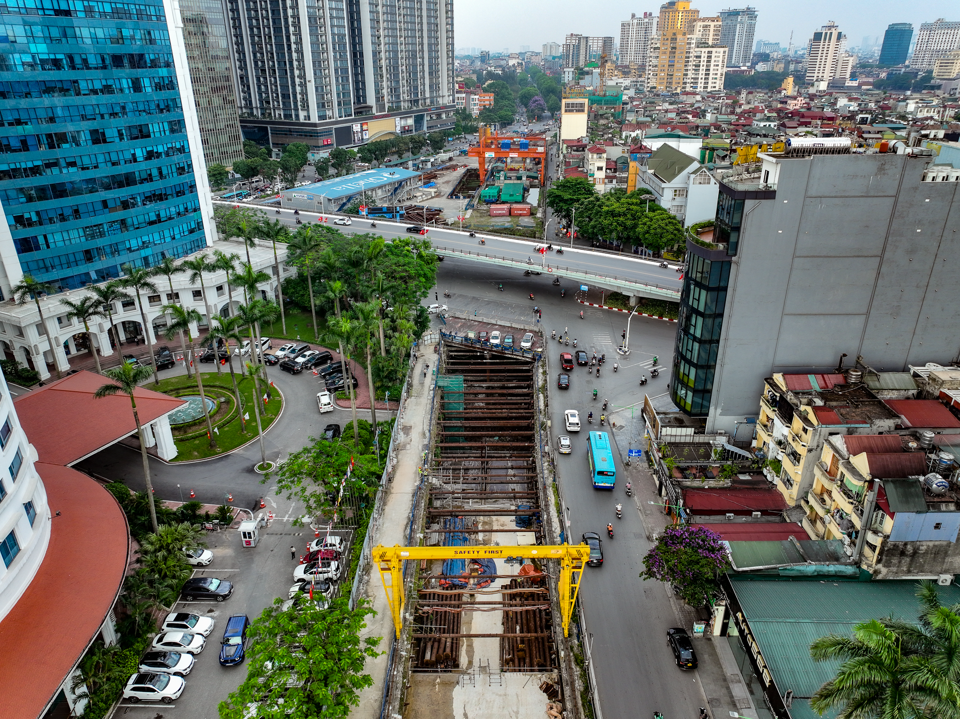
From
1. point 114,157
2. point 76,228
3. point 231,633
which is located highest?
point 114,157

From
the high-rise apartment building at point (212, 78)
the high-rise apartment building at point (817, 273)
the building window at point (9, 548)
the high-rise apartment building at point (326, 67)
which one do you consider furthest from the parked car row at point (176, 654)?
the high-rise apartment building at point (326, 67)

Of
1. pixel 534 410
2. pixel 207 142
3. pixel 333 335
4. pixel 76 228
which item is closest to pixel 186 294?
pixel 76 228

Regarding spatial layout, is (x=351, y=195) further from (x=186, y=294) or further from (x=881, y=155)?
(x=881, y=155)

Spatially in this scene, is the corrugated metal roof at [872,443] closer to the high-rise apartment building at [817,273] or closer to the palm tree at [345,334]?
the high-rise apartment building at [817,273]

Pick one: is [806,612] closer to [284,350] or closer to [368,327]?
[368,327]

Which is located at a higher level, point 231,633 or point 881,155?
point 881,155

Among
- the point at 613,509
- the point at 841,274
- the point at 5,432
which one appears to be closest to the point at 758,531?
the point at 613,509
